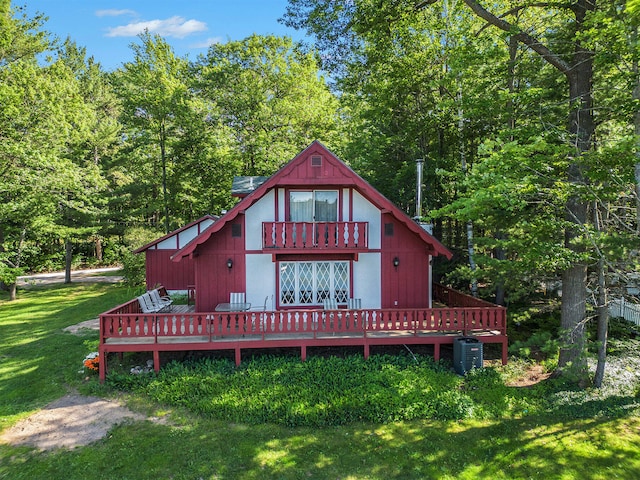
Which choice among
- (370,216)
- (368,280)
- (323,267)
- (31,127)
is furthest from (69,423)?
(31,127)

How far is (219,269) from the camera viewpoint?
11812 millimetres

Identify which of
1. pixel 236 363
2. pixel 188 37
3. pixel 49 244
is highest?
pixel 188 37

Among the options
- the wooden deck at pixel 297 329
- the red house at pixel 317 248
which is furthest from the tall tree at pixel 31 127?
the red house at pixel 317 248

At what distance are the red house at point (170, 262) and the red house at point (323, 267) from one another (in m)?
6.81

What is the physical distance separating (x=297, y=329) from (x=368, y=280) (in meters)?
3.19

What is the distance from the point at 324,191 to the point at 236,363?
606 centimetres

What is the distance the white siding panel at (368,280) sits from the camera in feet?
39.9

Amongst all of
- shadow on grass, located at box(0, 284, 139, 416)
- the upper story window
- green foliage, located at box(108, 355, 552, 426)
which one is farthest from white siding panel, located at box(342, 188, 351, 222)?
shadow on grass, located at box(0, 284, 139, 416)

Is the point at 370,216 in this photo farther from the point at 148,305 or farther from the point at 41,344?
the point at 41,344

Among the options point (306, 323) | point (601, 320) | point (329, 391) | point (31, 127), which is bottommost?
point (329, 391)

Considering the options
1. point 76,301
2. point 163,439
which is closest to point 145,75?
point 76,301

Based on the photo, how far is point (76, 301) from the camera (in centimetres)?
1956

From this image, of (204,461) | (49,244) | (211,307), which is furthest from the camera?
(49,244)

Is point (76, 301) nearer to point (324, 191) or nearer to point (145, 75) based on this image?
point (145, 75)
